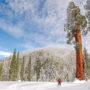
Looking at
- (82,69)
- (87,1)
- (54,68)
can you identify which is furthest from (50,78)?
(87,1)

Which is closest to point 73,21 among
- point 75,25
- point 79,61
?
point 75,25

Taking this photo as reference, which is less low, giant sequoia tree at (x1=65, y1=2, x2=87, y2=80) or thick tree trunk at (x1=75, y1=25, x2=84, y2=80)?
giant sequoia tree at (x1=65, y1=2, x2=87, y2=80)

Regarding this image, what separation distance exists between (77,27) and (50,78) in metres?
45.3

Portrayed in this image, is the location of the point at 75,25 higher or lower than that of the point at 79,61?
higher

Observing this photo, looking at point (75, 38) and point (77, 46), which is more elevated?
point (75, 38)

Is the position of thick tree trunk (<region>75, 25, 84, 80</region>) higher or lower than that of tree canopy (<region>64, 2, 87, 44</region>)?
lower

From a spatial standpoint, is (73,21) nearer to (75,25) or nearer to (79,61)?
(75,25)

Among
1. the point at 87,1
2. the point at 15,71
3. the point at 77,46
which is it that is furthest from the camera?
the point at 15,71

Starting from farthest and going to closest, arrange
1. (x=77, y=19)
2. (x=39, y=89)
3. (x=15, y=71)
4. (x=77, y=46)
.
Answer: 1. (x=15, y=71)
2. (x=77, y=19)
3. (x=77, y=46)
4. (x=39, y=89)

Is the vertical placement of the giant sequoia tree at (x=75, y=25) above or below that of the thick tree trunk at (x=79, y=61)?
above

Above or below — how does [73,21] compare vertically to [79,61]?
above

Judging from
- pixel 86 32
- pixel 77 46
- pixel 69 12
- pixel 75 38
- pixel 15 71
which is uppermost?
pixel 69 12

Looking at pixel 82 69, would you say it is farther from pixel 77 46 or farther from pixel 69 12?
pixel 69 12

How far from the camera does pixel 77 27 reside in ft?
44.3
